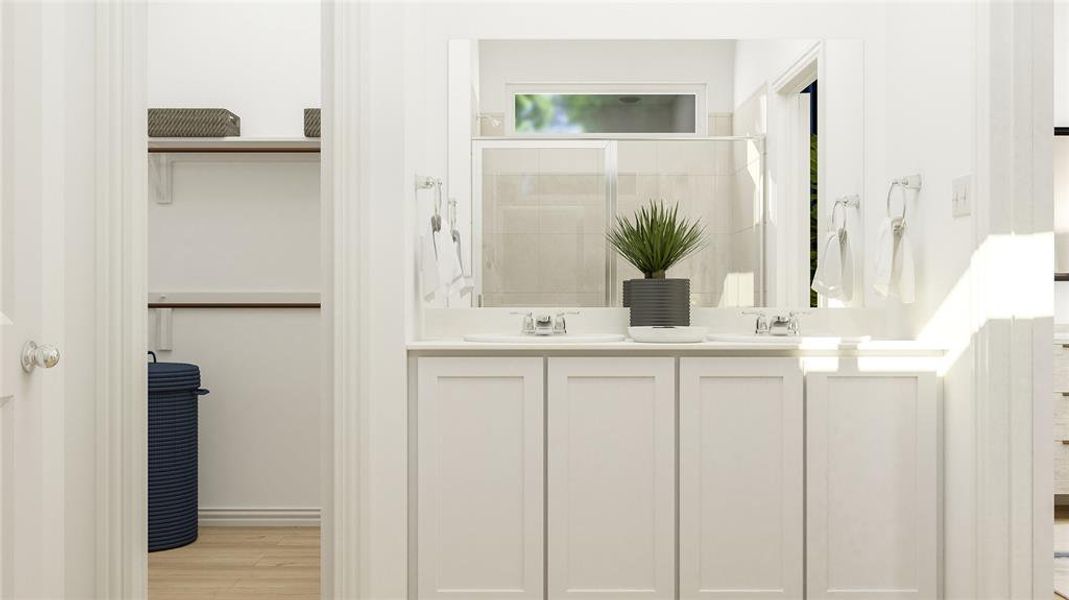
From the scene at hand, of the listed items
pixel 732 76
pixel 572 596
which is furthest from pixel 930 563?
pixel 732 76

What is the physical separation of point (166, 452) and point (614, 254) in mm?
1772

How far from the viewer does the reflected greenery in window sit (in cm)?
302

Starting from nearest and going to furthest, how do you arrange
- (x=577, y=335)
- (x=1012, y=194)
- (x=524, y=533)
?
1. (x=1012, y=194)
2. (x=524, y=533)
3. (x=577, y=335)

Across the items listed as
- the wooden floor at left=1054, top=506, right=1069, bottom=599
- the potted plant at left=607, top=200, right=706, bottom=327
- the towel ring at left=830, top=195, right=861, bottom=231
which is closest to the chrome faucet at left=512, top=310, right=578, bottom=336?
the potted plant at left=607, top=200, right=706, bottom=327

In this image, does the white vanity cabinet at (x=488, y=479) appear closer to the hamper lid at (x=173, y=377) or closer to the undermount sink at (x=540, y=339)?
the undermount sink at (x=540, y=339)

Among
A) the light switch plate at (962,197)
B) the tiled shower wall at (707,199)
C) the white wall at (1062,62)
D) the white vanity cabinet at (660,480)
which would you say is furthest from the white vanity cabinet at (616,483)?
the white wall at (1062,62)

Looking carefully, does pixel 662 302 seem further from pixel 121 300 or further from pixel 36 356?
pixel 36 356

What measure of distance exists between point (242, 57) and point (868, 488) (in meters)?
2.76

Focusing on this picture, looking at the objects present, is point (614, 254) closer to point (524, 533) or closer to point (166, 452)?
point (524, 533)

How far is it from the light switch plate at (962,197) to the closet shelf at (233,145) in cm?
217

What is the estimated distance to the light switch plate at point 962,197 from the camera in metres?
2.37

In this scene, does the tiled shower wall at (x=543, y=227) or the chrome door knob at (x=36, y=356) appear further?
the tiled shower wall at (x=543, y=227)

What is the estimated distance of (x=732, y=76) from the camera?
3025mm

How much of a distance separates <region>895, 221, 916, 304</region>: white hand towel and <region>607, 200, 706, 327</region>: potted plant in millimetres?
614
